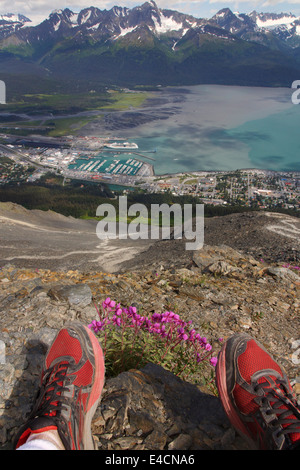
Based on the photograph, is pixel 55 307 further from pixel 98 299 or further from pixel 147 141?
pixel 147 141

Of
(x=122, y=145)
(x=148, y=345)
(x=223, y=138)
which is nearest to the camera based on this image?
(x=148, y=345)

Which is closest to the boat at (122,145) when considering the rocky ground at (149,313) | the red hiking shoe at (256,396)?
the rocky ground at (149,313)

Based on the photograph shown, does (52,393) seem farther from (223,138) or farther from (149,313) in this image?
(223,138)

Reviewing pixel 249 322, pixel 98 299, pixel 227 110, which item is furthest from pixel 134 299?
pixel 227 110

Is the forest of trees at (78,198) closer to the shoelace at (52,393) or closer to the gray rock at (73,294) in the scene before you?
the gray rock at (73,294)

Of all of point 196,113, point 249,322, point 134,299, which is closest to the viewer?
point 249,322

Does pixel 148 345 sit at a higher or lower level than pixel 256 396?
higher

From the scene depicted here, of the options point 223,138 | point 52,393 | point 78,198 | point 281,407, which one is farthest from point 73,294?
point 223,138
